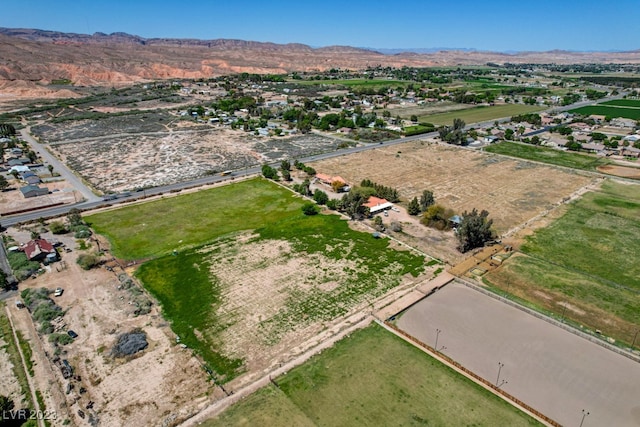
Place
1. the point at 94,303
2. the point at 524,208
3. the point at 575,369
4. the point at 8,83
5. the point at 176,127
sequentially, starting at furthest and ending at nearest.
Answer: the point at 8,83, the point at 176,127, the point at 524,208, the point at 94,303, the point at 575,369

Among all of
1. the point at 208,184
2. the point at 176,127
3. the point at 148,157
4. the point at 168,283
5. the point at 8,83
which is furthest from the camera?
the point at 8,83

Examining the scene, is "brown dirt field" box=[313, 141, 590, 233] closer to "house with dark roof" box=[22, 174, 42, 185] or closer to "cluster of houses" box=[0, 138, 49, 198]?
"cluster of houses" box=[0, 138, 49, 198]

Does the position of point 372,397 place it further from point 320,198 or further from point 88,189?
point 88,189

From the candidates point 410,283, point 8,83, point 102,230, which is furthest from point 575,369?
point 8,83

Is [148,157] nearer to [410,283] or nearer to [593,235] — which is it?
[410,283]

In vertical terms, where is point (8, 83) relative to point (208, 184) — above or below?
above

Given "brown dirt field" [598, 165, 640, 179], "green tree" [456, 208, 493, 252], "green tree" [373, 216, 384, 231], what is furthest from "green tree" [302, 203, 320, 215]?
"brown dirt field" [598, 165, 640, 179]

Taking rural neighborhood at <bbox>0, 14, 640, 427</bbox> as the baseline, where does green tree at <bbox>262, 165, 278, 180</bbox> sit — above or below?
above
